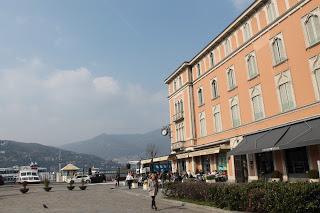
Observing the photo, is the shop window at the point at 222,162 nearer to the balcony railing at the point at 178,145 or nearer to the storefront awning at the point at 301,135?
the balcony railing at the point at 178,145

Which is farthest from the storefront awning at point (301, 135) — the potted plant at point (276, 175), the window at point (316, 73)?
the potted plant at point (276, 175)

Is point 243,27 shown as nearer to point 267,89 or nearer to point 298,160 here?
point 267,89

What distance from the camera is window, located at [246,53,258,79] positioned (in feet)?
104

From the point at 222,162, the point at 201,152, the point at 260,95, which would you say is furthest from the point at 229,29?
the point at 222,162

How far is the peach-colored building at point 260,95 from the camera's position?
82.2ft

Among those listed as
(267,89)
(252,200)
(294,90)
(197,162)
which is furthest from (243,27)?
(252,200)

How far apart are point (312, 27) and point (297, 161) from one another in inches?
375

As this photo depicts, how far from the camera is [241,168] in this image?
113 ft

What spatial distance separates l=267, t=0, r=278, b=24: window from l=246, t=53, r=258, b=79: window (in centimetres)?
370

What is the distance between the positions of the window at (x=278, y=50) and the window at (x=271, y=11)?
68.4 inches

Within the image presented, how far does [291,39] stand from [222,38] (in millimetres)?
11371

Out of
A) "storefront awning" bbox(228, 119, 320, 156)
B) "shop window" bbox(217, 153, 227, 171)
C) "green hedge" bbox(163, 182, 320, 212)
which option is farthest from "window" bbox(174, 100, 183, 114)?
"green hedge" bbox(163, 182, 320, 212)

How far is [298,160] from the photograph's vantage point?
26250 millimetres

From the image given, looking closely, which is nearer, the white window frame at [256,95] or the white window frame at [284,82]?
the white window frame at [284,82]
